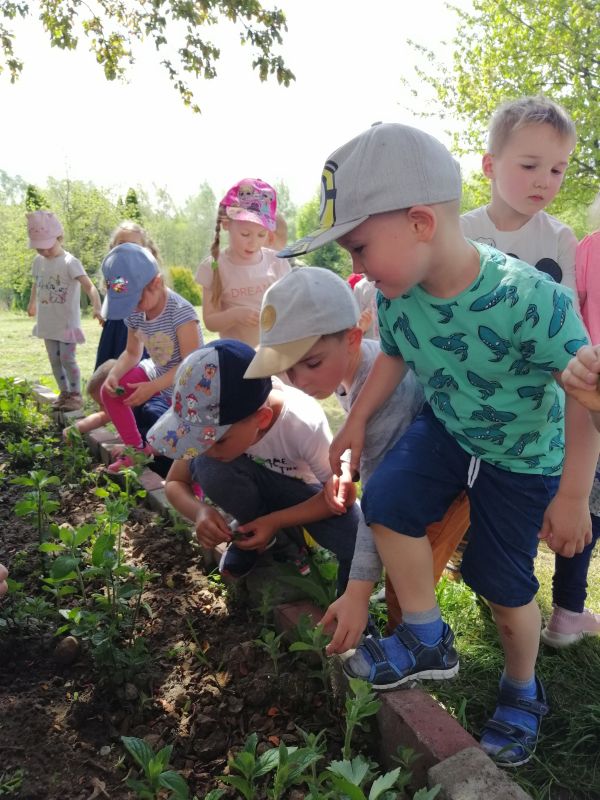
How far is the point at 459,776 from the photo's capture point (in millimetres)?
1322

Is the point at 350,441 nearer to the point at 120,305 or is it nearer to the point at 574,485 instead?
the point at 574,485

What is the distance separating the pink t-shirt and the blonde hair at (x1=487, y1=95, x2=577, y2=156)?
0.39m

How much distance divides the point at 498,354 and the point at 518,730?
3.11ft

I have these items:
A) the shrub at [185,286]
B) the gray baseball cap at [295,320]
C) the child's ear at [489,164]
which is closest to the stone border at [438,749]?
the gray baseball cap at [295,320]

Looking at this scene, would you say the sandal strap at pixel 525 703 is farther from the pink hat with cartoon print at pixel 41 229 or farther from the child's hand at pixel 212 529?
the pink hat with cartoon print at pixel 41 229

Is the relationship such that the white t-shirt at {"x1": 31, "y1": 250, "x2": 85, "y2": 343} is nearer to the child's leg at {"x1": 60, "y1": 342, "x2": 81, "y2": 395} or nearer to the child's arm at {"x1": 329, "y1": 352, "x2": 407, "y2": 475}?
the child's leg at {"x1": 60, "y1": 342, "x2": 81, "y2": 395}

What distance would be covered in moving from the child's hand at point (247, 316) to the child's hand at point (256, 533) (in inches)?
65.1

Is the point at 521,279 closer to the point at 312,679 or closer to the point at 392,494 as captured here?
the point at 392,494

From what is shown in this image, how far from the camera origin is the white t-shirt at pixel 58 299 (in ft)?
18.4

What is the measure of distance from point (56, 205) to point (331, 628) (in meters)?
23.5

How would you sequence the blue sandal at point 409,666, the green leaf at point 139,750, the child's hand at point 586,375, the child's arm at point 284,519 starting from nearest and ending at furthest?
the child's hand at point 586,375, the green leaf at point 139,750, the blue sandal at point 409,666, the child's arm at point 284,519

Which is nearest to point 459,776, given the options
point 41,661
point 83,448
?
point 41,661

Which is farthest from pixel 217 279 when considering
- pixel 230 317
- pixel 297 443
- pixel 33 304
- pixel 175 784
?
pixel 33 304

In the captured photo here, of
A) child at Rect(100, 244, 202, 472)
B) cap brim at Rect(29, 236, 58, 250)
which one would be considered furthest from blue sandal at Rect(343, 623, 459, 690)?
cap brim at Rect(29, 236, 58, 250)
